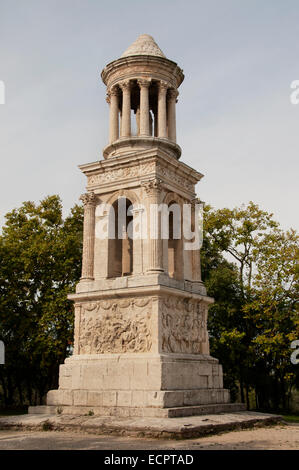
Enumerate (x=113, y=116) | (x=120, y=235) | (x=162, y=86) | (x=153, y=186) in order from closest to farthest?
1. (x=153, y=186)
2. (x=120, y=235)
3. (x=162, y=86)
4. (x=113, y=116)

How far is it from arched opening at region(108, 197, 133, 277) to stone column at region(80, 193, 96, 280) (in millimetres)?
669

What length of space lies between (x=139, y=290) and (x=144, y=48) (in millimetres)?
10811

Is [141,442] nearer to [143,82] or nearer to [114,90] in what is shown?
[143,82]

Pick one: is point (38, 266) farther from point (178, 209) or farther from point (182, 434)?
point (182, 434)

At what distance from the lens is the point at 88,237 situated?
1845 centimetres

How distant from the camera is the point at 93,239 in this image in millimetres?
18484

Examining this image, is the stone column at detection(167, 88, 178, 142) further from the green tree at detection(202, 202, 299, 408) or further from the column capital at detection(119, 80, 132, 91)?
the green tree at detection(202, 202, 299, 408)

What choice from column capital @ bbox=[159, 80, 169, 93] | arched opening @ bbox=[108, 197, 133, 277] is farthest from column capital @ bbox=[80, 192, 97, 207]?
column capital @ bbox=[159, 80, 169, 93]

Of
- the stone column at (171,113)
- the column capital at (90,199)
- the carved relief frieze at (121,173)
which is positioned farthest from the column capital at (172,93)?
the column capital at (90,199)

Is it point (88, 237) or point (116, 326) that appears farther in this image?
point (88, 237)

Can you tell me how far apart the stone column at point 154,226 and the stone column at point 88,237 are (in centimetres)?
255

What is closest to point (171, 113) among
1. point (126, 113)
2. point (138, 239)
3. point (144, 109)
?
point (144, 109)

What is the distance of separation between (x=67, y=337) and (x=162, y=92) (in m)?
13.8

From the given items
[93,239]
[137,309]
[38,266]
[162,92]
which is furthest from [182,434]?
[38,266]
